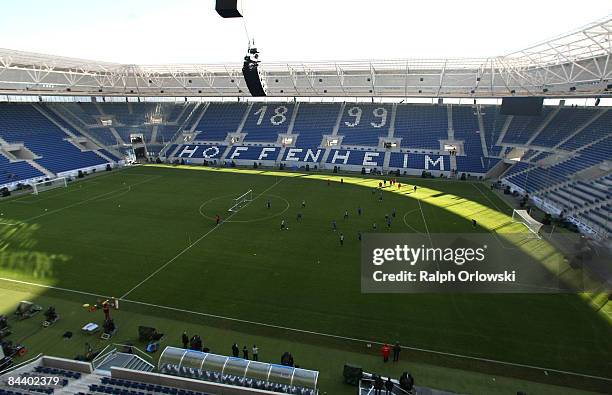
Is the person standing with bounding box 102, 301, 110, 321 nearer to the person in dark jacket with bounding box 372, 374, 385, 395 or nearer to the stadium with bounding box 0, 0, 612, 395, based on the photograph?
the stadium with bounding box 0, 0, 612, 395

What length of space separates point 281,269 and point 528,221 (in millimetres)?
21000

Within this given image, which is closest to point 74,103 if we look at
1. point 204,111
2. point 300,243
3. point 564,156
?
point 204,111

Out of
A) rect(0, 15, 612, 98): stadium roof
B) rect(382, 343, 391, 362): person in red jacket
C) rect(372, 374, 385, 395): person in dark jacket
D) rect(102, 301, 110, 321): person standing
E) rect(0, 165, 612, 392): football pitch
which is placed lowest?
rect(372, 374, 385, 395): person in dark jacket

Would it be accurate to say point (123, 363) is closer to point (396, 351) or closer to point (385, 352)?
point (385, 352)

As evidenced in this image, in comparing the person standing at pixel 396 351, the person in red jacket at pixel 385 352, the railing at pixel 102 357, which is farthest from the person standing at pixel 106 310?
the person standing at pixel 396 351

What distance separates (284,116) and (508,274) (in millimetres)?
52358

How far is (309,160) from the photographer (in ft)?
183

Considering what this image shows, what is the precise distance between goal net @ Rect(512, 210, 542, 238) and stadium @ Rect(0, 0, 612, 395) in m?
0.20

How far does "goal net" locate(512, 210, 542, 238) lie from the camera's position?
2650 cm

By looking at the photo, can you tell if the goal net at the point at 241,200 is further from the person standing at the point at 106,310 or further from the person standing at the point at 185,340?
the person standing at the point at 185,340

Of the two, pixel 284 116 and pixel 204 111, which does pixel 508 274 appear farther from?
pixel 204 111

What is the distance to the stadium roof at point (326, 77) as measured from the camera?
42.1 metres

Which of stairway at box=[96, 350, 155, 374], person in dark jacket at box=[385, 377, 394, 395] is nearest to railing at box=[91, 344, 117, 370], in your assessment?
stairway at box=[96, 350, 155, 374]

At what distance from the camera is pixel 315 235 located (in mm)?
26891
